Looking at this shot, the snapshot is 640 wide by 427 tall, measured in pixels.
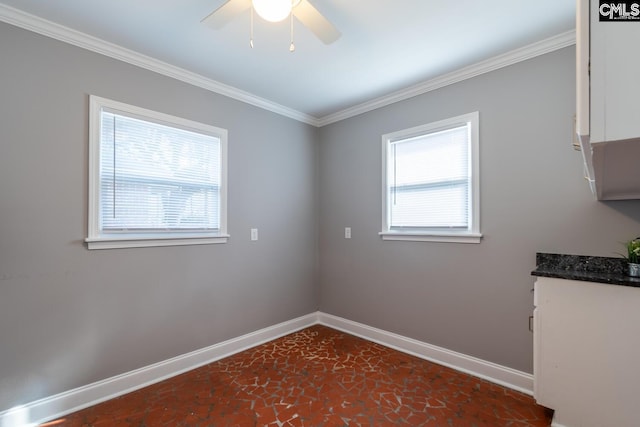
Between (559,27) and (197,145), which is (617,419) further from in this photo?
(197,145)

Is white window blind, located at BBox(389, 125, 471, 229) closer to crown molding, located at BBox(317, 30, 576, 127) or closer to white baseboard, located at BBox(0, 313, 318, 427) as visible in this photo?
crown molding, located at BBox(317, 30, 576, 127)

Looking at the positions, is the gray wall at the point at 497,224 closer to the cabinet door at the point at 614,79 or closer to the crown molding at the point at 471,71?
the crown molding at the point at 471,71

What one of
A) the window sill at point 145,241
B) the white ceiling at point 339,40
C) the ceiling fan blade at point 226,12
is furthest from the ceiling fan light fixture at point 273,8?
the window sill at point 145,241

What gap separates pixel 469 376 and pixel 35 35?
403 centimetres

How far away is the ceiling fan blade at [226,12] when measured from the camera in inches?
60.2

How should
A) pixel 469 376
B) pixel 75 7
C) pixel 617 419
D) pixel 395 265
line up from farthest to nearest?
1. pixel 395 265
2. pixel 469 376
3. pixel 75 7
4. pixel 617 419

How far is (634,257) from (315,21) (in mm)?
2300

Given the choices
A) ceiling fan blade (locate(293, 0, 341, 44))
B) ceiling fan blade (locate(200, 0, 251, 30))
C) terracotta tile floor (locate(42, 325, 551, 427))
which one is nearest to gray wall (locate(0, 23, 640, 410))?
terracotta tile floor (locate(42, 325, 551, 427))

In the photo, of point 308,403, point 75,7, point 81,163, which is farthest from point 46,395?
point 75,7

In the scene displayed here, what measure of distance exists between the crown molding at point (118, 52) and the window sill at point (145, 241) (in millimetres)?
1379

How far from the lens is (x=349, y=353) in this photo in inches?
112

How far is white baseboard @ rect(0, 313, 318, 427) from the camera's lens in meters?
1.84

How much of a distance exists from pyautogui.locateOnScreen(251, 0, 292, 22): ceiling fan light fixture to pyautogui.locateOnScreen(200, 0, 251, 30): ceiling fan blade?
0.11 m

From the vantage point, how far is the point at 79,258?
6.75 feet
